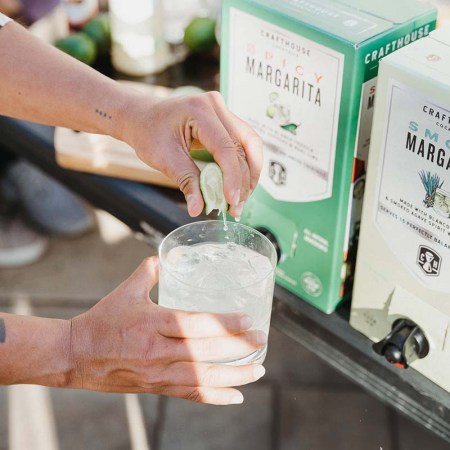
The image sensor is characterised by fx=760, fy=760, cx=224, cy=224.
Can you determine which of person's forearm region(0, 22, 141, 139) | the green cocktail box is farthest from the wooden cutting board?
the green cocktail box

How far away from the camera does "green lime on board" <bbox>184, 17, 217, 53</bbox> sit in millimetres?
1745

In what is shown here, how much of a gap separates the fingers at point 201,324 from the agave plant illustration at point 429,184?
27cm

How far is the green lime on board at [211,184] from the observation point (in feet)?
3.42

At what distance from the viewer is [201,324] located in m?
0.92

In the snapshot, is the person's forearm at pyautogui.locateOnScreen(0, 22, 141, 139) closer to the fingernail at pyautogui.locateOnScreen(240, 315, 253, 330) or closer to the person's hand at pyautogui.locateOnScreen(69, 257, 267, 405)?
the person's hand at pyautogui.locateOnScreen(69, 257, 267, 405)

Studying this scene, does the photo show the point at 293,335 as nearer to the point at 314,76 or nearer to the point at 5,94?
the point at 314,76

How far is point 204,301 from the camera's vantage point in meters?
0.96

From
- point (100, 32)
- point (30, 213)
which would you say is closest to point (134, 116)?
point (100, 32)

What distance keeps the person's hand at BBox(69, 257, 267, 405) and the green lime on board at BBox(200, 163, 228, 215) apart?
0.13 m

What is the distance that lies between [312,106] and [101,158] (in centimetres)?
60

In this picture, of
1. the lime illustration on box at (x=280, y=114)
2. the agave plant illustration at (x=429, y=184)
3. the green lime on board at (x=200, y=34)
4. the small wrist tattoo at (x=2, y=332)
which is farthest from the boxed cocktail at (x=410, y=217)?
the green lime on board at (x=200, y=34)

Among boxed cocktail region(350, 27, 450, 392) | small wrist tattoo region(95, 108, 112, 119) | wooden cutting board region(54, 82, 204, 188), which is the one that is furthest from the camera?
wooden cutting board region(54, 82, 204, 188)

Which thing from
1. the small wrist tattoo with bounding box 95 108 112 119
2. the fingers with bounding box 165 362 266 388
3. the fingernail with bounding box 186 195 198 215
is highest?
the fingernail with bounding box 186 195 198 215

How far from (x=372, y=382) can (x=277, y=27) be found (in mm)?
559
